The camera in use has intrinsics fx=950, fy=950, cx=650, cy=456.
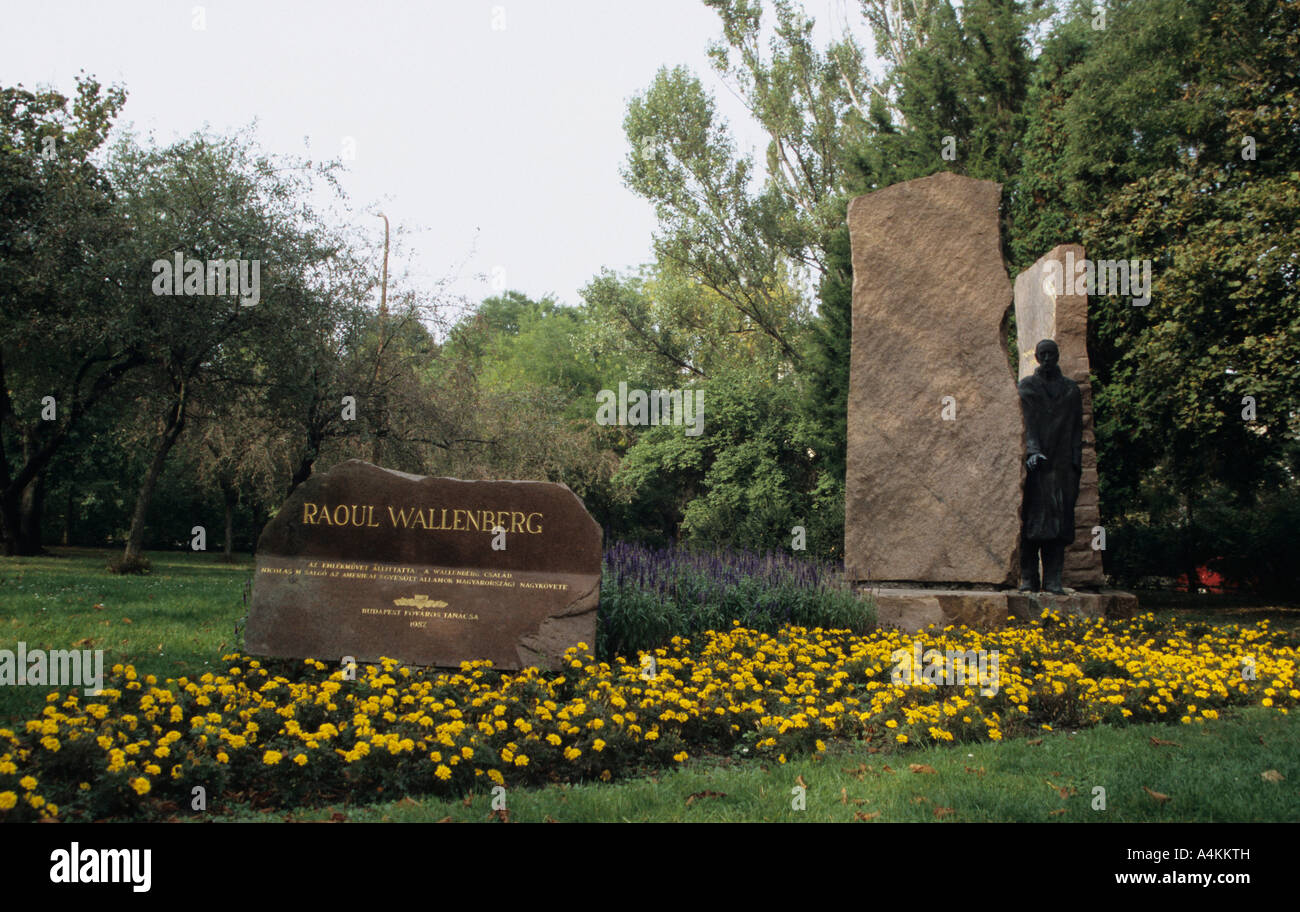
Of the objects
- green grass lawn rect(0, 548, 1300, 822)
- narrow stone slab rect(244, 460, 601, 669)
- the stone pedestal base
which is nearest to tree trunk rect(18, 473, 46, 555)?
narrow stone slab rect(244, 460, 601, 669)

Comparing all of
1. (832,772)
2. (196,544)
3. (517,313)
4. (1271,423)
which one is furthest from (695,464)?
(517,313)

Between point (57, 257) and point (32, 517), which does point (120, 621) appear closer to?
point (57, 257)

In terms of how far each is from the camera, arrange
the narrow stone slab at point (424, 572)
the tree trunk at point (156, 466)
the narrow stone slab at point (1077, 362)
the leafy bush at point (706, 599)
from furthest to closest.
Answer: the tree trunk at point (156, 466) < the narrow stone slab at point (1077, 362) < the leafy bush at point (706, 599) < the narrow stone slab at point (424, 572)

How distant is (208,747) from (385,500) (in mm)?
2903

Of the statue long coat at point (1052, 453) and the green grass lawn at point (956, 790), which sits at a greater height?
the statue long coat at point (1052, 453)

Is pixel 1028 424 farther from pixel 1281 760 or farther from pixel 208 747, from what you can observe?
pixel 208 747

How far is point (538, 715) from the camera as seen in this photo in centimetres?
618

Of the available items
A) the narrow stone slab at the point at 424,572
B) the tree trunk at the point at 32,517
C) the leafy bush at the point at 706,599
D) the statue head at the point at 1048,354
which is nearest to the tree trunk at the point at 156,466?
the tree trunk at the point at 32,517

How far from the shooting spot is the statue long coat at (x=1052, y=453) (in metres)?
10.9

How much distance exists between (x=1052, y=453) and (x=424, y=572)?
287 inches

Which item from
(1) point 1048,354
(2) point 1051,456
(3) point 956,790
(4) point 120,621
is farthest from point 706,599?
(4) point 120,621

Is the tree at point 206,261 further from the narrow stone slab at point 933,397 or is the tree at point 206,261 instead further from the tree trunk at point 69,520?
the tree trunk at point 69,520

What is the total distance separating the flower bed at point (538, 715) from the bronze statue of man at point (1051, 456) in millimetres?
2271

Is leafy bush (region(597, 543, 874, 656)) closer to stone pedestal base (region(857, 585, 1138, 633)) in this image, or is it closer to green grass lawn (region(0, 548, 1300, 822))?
stone pedestal base (region(857, 585, 1138, 633))
